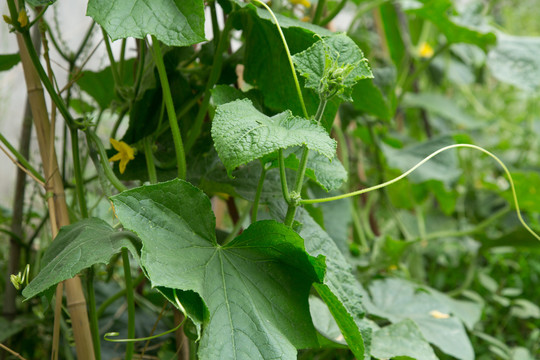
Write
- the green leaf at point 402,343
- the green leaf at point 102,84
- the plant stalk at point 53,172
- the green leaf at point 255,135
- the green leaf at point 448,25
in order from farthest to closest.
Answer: the green leaf at point 448,25
the green leaf at point 102,84
the green leaf at point 402,343
the plant stalk at point 53,172
the green leaf at point 255,135

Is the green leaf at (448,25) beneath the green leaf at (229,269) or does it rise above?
above

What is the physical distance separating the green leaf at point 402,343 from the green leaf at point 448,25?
0.68m

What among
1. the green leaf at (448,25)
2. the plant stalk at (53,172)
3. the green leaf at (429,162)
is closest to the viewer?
the plant stalk at (53,172)

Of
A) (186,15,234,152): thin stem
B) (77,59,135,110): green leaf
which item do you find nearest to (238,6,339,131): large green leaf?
(186,15,234,152): thin stem

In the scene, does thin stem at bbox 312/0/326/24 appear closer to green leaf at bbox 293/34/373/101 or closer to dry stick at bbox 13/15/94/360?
green leaf at bbox 293/34/373/101

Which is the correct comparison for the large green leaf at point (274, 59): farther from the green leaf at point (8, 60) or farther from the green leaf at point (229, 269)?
the green leaf at point (8, 60)

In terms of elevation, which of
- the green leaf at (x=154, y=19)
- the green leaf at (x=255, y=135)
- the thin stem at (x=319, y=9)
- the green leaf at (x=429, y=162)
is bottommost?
the green leaf at (x=429, y=162)

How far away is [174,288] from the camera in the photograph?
1.41ft

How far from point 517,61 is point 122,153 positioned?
966 millimetres

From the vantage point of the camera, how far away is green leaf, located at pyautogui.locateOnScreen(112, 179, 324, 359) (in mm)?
448

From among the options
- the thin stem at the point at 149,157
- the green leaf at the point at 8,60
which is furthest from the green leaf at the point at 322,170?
the green leaf at the point at 8,60

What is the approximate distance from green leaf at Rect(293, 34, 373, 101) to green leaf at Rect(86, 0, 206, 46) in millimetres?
108

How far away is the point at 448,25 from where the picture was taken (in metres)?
1.14

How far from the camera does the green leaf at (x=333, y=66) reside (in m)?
0.49
